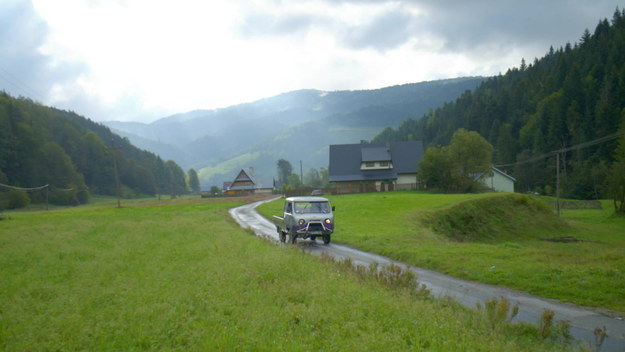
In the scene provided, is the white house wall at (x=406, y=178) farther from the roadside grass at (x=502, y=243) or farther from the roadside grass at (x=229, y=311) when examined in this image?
the roadside grass at (x=229, y=311)

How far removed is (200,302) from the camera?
9.60 m

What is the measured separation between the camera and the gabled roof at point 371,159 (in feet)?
285

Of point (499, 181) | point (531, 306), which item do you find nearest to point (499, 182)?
point (499, 181)

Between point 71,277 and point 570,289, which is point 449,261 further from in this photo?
point 71,277

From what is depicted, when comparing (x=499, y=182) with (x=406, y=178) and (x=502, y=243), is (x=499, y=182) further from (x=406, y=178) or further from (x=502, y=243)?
(x=502, y=243)

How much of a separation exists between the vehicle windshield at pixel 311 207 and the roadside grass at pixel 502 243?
2.14 m

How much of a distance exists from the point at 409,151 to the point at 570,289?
79.3m

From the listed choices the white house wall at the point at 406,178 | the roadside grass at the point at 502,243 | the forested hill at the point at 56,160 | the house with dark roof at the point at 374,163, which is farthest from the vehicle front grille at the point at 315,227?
the white house wall at the point at 406,178

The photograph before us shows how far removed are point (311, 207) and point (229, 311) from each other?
15633mm

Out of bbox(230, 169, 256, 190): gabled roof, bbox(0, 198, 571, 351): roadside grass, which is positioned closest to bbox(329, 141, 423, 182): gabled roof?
bbox(230, 169, 256, 190): gabled roof

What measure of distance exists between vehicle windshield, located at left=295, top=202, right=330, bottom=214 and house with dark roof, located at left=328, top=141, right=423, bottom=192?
60.2 m

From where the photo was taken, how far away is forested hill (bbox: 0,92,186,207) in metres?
102

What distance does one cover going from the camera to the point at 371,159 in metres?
87.9

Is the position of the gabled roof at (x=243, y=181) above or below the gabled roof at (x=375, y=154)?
below
